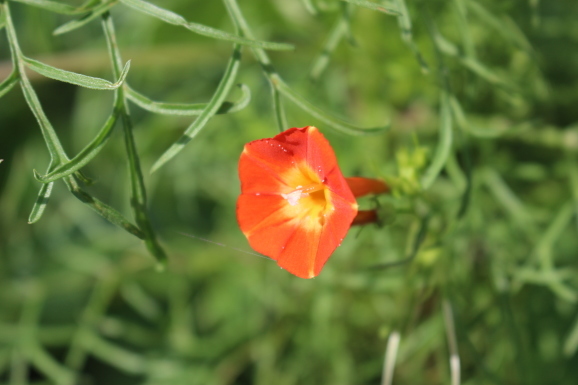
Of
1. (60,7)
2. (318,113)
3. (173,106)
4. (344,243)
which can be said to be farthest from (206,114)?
(344,243)

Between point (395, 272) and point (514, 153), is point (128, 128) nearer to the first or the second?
point (395, 272)

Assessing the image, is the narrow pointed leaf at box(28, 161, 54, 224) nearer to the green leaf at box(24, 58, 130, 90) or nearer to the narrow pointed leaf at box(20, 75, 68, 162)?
the narrow pointed leaf at box(20, 75, 68, 162)

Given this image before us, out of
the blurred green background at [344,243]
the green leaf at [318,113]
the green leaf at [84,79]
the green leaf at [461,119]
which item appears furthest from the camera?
the blurred green background at [344,243]

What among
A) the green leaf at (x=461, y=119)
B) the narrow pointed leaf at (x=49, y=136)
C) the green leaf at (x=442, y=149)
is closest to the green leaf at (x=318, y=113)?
the green leaf at (x=442, y=149)

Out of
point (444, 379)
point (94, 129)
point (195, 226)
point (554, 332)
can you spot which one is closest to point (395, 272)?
point (444, 379)

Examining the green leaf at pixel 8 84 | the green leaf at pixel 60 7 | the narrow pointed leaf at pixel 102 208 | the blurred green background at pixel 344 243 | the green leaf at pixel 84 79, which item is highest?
the green leaf at pixel 60 7

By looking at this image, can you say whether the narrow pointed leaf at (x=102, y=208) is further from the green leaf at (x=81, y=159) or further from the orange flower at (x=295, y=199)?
the orange flower at (x=295, y=199)
